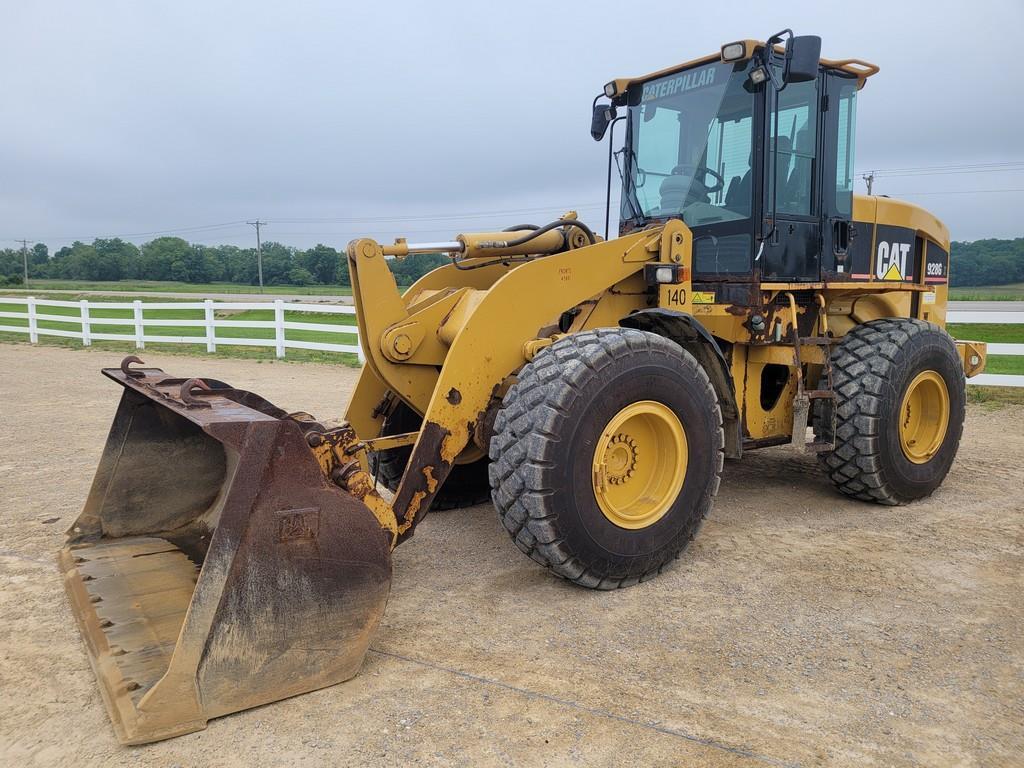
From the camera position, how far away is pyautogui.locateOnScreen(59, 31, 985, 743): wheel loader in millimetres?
2957

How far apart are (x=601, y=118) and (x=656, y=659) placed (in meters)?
3.85

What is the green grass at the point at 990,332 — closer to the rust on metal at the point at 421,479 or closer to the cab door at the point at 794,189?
the cab door at the point at 794,189

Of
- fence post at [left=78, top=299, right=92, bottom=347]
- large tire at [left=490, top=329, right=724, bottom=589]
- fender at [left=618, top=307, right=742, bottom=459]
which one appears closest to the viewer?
large tire at [left=490, top=329, right=724, bottom=589]

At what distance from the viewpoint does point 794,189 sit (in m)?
5.20

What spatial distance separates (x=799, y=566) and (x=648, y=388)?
1396 mm

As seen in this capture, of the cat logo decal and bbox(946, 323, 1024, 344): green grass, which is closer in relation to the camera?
the cat logo decal

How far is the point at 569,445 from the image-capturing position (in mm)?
3617

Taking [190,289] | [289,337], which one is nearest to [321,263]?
[190,289]

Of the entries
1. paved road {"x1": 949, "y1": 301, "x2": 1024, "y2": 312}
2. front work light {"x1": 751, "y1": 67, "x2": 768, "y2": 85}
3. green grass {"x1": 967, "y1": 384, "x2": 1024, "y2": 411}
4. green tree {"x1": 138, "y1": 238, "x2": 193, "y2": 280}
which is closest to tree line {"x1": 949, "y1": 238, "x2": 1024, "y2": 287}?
paved road {"x1": 949, "y1": 301, "x2": 1024, "y2": 312}

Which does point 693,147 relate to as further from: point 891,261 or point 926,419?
point 926,419

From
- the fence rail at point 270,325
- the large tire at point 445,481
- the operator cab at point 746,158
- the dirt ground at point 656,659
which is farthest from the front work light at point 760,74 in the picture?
the fence rail at point 270,325

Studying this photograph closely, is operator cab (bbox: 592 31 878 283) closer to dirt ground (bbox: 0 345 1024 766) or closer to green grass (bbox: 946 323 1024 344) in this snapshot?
dirt ground (bbox: 0 345 1024 766)

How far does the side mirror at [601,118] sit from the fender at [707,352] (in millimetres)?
1748

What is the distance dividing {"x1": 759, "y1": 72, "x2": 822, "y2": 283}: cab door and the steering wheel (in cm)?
30
